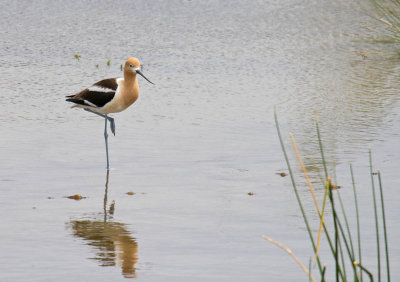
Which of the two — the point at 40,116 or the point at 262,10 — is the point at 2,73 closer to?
the point at 40,116

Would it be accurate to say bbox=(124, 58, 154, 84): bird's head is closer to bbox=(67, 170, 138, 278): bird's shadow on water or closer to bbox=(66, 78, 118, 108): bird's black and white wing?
bbox=(66, 78, 118, 108): bird's black and white wing

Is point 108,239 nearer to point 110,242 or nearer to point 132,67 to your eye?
point 110,242

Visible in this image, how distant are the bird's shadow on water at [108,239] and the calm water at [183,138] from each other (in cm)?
1

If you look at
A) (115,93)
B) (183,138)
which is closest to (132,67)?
(115,93)

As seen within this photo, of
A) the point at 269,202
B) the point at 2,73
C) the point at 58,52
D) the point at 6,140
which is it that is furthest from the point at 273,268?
the point at 58,52

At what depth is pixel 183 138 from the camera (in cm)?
985

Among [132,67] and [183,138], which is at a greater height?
[132,67]

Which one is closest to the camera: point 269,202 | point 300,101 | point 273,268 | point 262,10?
point 273,268

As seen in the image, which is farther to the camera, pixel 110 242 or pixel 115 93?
pixel 115 93

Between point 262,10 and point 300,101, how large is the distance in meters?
7.85

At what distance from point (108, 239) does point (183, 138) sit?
11.3 ft

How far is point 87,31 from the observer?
56.6ft

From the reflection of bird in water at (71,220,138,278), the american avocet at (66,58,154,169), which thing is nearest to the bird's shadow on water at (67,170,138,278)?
the reflection of bird in water at (71,220,138,278)

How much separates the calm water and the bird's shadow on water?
14 mm
